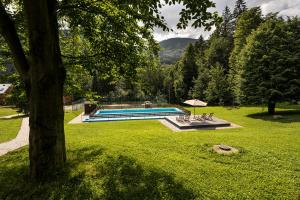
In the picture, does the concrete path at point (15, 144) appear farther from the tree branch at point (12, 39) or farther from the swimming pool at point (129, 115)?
the swimming pool at point (129, 115)

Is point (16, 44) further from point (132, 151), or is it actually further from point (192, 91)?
point (192, 91)

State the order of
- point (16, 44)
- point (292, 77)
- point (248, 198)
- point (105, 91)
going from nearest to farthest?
point (248, 198), point (16, 44), point (292, 77), point (105, 91)

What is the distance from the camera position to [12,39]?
4301mm

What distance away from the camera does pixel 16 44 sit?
4.35m

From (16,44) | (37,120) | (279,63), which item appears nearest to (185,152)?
(37,120)

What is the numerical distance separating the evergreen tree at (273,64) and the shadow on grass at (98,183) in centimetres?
1933

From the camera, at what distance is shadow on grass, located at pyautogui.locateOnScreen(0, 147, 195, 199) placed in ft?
13.2

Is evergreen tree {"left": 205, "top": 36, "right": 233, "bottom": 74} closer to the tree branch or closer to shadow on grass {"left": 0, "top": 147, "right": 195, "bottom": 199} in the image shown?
shadow on grass {"left": 0, "top": 147, "right": 195, "bottom": 199}

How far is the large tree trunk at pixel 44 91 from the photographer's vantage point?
12.6 ft

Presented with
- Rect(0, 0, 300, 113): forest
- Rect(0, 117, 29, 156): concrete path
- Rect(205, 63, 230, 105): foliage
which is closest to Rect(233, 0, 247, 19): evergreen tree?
Rect(0, 0, 300, 113): forest

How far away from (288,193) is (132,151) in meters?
4.33

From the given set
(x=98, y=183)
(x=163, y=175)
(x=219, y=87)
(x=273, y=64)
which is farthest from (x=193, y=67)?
(x=98, y=183)

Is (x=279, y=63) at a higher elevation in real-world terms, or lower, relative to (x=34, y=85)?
higher

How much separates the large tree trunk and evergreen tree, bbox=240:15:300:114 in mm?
20687
